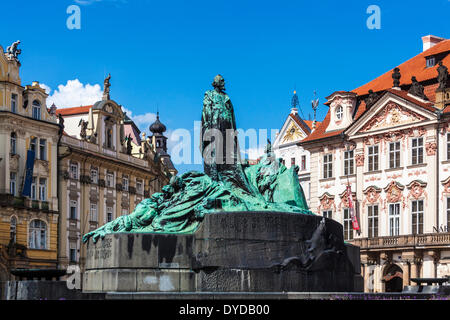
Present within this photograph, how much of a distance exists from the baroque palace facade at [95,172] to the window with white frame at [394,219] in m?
17.2

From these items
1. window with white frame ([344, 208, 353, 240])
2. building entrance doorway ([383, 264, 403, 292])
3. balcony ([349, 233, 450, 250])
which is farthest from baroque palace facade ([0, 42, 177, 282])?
building entrance doorway ([383, 264, 403, 292])

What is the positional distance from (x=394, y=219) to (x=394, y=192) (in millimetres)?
1246

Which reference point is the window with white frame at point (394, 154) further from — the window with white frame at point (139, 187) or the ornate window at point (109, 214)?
the window with white frame at point (139, 187)

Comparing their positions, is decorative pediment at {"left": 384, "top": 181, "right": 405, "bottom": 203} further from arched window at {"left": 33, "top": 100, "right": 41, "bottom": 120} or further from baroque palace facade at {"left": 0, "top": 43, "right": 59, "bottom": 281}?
arched window at {"left": 33, "top": 100, "right": 41, "bottom": 120}

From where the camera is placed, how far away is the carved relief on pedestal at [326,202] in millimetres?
46656

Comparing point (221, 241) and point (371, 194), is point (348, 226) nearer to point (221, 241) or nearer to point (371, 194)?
point (371, 194)

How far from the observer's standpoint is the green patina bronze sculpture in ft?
60.1

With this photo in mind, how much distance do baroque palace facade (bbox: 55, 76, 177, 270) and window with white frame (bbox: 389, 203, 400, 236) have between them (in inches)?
679

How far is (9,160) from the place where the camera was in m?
46.8

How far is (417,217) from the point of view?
42250mm

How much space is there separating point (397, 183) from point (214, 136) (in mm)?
24945

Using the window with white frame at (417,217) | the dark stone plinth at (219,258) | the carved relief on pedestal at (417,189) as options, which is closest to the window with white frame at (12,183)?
the carved relief on pedestal at (417,189)

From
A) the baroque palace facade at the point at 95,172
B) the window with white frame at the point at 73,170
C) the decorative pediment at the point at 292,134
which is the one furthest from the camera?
the decorative pediment at the point at 292,134
